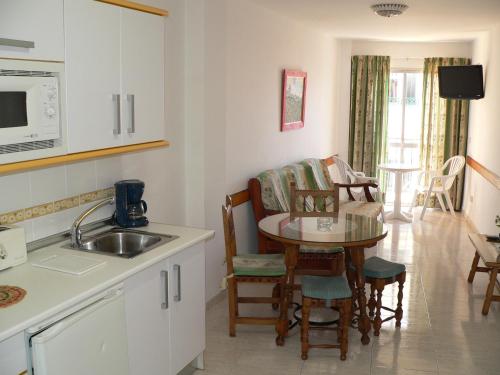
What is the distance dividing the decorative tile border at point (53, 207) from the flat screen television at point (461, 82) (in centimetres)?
542

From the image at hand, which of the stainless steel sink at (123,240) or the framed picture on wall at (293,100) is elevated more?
the framed picture on wall at (293,100)

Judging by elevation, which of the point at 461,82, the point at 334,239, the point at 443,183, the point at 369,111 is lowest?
the point at 443,183

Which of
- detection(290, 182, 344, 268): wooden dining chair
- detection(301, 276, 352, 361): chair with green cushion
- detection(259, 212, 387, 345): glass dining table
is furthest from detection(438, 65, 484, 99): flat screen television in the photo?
detection(301, 276, 352, 361): chair with green cushion

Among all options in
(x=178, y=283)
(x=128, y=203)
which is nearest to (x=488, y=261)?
(x=178, y=283)

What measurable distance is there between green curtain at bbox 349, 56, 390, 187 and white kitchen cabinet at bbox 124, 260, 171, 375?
627cm

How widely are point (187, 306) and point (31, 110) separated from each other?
1.34 meters

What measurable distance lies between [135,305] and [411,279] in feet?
10.7

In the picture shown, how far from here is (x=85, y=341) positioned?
7.11 ft

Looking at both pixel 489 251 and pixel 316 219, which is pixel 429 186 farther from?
pixel 316 219

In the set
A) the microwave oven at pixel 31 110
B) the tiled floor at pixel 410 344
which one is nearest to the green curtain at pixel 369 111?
the tiled floor at pixel 410 344

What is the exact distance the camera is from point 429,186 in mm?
7875

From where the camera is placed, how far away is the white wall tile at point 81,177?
2.92 m

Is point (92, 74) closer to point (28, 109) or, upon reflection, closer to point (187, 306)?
point (28, 109)

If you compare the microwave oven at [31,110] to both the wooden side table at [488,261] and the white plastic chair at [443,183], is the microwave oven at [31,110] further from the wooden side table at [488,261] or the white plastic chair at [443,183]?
the white plastic chair at [443,183]
